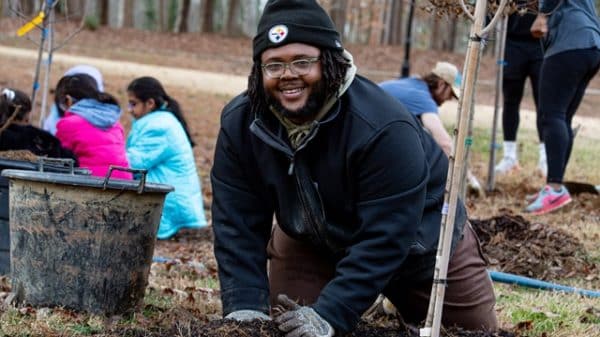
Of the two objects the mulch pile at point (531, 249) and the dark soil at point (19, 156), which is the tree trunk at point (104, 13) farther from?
the dark soil at point (19, 156)

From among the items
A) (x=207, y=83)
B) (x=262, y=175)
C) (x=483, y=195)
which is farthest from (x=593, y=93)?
(x=262, y=175)

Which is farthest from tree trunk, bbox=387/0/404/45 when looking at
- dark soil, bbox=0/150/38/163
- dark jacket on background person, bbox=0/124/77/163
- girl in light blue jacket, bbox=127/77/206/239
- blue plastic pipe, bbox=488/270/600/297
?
dark soil, bbox=0/150/38/163

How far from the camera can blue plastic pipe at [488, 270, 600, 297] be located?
5.38m

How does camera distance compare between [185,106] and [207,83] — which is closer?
[185,106]

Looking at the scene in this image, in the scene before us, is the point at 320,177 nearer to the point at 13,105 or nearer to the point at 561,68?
the point at 13,105

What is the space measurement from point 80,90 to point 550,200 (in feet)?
12.5

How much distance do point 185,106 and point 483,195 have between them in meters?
9.51

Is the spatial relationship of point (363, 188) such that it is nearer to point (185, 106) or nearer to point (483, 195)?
point (483, 195)

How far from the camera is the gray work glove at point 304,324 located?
11.1 feet

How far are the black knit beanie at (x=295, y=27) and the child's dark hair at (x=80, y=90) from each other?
3.53 meters

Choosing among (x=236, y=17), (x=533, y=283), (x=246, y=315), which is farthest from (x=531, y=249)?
(x=236, y=17)

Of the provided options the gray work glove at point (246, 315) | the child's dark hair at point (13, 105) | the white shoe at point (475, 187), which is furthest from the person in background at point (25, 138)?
the white shoe at point (475, 187)

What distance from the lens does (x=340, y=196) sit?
3.67 meters

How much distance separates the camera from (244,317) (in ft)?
12.2
